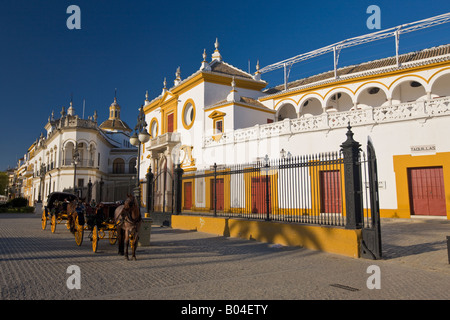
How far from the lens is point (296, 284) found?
5.25m

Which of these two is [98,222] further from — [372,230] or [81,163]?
[81,163]

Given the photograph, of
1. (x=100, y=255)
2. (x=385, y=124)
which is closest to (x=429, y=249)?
(x=100, y=255)

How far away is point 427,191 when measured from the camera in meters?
15.8

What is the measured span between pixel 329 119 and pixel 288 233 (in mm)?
10933

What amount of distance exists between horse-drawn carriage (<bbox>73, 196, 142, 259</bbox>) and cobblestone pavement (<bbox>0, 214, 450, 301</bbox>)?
403mm

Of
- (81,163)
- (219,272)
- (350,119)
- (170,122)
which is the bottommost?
(219,272)

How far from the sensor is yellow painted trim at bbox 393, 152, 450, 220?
15.3 meters

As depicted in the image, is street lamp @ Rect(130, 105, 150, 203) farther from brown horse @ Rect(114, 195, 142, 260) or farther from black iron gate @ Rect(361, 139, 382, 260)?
black iron gate @ Rect(361, 139, 382, 260)

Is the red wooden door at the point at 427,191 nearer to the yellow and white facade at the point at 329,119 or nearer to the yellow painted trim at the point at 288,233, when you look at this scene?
the yellow and white facade at the point at 329,119

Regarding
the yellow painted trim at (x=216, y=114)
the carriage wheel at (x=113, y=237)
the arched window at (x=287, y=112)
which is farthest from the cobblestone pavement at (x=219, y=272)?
the arched window at (x=287, y=112)

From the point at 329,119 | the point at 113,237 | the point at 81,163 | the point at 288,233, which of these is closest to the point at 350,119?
the point at 329,119

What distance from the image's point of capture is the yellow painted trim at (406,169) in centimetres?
1528
